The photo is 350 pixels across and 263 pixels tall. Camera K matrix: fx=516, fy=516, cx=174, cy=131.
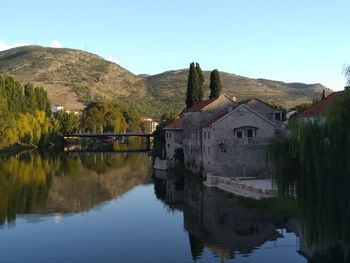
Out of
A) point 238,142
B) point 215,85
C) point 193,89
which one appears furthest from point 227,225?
point 193,89

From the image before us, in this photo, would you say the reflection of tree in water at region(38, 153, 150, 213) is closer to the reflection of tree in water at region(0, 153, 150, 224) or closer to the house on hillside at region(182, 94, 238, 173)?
the reflection of tree in water at region(0, 153, 150, 224)

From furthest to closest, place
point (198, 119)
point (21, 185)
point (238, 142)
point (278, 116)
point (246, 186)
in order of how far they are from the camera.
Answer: point (278, 116) → point (198, 119) → point (21, 185) → point (238, 142) → point (246, 186)

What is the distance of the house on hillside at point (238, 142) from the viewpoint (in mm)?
58750

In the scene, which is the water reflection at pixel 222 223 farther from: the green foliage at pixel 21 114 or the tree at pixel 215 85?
the green foliage at pixel 21 114

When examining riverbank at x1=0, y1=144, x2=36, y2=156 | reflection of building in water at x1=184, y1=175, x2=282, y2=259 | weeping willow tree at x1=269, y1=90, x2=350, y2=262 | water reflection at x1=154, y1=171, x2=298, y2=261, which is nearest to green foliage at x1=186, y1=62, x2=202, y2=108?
water reflection at x1=154, y1=171, x2=298, y2=261

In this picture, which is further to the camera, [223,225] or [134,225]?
[134,225]

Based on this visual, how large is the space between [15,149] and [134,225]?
3174 inches

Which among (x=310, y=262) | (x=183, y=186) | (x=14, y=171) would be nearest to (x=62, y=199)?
(x=183, y=186)

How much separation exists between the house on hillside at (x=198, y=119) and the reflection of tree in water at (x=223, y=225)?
50.2ft

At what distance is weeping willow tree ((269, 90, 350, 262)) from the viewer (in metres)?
22.9

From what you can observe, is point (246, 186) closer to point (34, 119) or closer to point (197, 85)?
point (197, 85)

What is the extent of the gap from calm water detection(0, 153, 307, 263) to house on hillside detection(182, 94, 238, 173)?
480 centimetres

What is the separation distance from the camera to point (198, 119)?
6775cm

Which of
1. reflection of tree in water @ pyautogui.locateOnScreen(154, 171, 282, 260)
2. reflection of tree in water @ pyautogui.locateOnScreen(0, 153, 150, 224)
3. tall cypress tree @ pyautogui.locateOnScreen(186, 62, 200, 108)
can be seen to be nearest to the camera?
reflection of tree in water @ pyautogui.locateOnScreen(154, 171, 282, 260)
